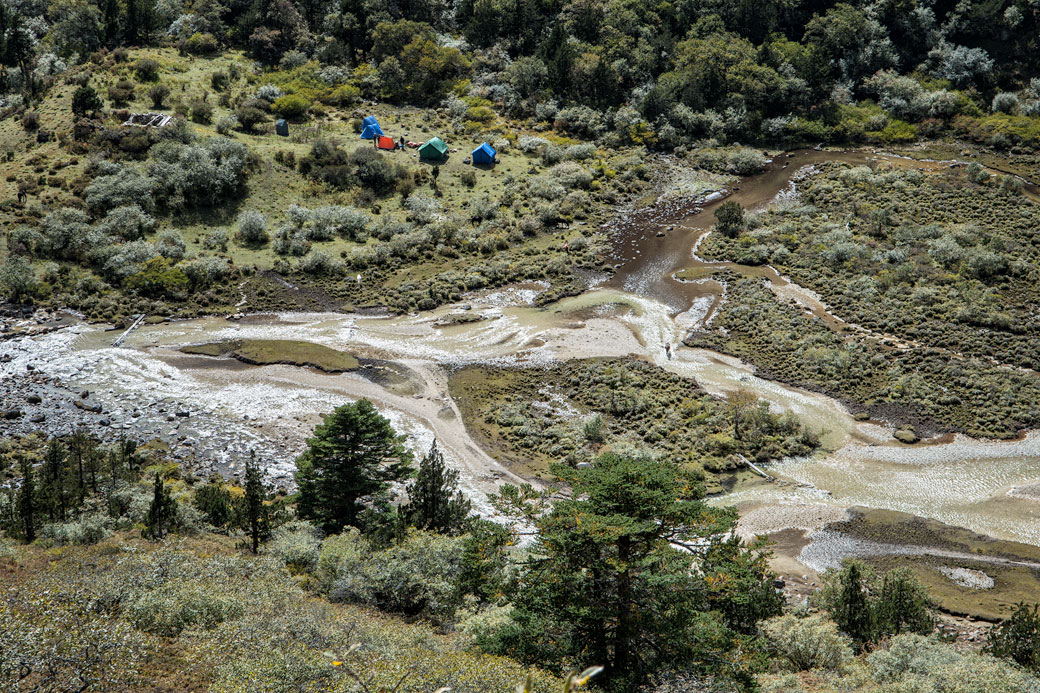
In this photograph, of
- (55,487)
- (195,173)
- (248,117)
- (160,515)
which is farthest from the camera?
(248,117)

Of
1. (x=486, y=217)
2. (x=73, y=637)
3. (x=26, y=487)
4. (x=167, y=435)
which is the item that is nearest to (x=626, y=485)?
(x=73, y=637)

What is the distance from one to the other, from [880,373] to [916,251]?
15139 mm

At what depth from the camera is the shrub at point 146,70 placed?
2574 inches

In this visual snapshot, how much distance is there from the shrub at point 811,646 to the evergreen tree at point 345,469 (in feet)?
46.7

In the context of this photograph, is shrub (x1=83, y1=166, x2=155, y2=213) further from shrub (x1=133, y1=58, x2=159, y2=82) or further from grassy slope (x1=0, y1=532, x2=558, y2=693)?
grassy slope (x1=0, y1=532, x2=558, y2=693)

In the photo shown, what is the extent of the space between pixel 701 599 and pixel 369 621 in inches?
331

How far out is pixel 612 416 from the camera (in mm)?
38906

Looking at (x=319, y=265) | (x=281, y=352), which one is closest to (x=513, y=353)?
(x=281, y=352)

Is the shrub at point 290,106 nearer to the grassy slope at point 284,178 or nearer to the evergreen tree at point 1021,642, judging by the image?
the grassy slope at point 284,178

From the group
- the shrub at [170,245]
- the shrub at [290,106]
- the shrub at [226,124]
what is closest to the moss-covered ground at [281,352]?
the shrub at [170,245]

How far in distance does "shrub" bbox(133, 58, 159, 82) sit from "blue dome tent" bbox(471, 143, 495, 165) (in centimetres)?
2824

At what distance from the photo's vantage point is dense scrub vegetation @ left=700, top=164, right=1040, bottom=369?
146 ft

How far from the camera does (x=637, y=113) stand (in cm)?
7256

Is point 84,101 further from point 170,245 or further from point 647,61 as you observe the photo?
point 647,61
